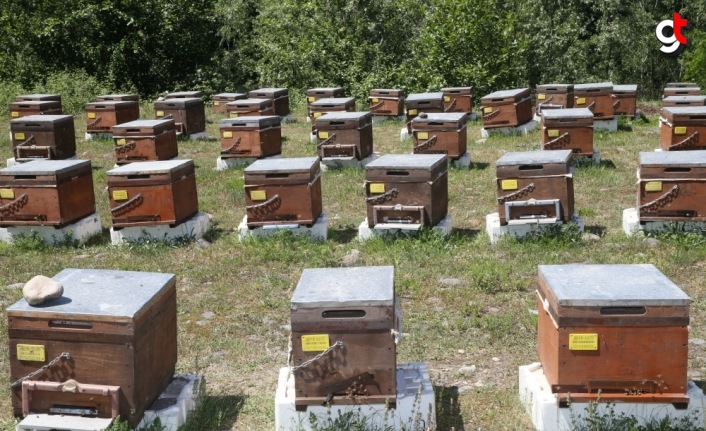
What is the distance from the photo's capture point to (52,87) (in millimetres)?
27297

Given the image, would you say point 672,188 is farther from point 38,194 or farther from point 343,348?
point 38,194

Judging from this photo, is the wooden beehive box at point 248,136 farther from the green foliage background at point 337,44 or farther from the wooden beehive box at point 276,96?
the green foliage background at point 337,44

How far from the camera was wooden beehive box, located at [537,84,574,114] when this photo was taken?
19.7m

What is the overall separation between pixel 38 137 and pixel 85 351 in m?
11.1

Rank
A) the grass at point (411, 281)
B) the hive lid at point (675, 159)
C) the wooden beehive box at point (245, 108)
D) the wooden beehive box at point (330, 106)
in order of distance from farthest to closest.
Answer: the wooden beehive box at point (245, 108) < the wooden beehive box at point (330, 106) < the hive lid at point (675, 159) < the grass at point (411, 281)

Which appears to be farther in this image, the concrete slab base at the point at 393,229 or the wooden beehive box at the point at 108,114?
the wooden beehive box at the point at 108,114

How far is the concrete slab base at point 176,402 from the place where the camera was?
560 centimetres

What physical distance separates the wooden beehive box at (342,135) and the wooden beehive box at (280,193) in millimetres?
4390

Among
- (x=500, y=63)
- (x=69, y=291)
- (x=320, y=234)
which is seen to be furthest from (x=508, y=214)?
(x=500, y=63)

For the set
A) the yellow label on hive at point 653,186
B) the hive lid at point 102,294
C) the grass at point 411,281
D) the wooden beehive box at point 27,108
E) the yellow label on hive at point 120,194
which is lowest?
the grass at point 411,281

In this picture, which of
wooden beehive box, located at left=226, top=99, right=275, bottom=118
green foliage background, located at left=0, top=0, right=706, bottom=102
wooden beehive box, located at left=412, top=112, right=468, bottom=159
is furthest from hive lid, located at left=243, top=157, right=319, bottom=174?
green foliage background, located at left=0, top=0, right=706, bottom=102

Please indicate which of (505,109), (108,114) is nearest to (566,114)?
(505,109)

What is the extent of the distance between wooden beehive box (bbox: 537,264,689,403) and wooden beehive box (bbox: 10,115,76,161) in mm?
12109

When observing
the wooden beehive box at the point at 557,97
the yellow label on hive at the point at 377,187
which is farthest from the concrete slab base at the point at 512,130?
the yellow label on hive at the point at 377,187
